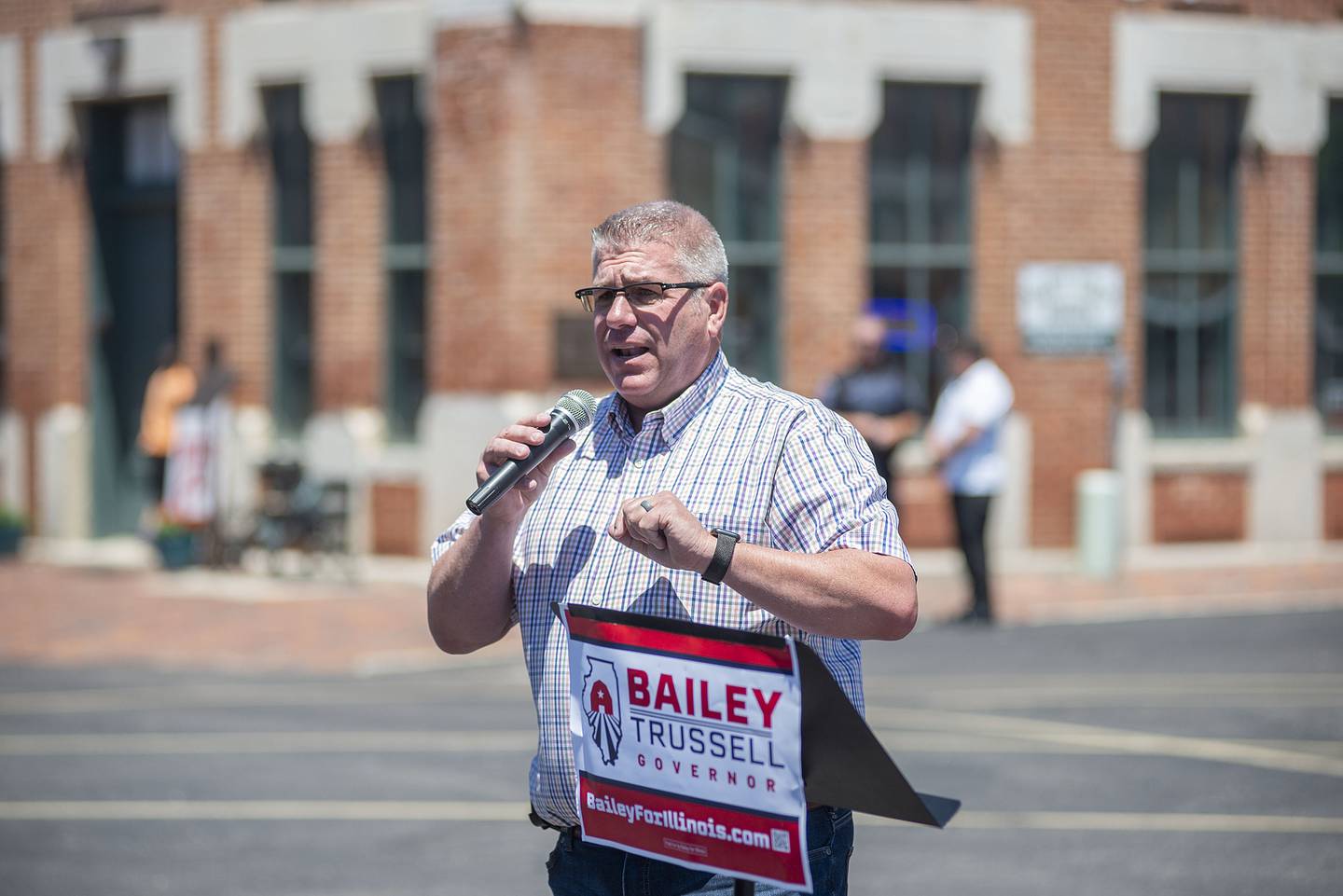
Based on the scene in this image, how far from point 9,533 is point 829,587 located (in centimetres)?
1594

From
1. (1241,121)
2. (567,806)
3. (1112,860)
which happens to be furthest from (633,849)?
(1241,121)

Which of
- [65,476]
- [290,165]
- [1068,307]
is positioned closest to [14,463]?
[65,476]

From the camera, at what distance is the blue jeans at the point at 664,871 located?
2.94 m

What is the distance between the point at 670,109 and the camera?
15.4 m

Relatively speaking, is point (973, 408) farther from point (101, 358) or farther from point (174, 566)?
point (101, 358)

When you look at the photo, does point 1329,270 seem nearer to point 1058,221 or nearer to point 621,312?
point 1058,221

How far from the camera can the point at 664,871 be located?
2975 millimetres

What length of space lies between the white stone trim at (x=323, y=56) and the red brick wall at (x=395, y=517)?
11.1 feet

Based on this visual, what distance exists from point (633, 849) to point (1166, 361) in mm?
15160

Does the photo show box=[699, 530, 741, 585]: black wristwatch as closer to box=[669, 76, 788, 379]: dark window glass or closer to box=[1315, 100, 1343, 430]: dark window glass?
box=[669, 76, 788, 379]: dark window glass

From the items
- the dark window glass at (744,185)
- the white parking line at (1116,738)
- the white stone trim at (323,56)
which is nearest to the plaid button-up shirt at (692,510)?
the white parking line at (1116,738)

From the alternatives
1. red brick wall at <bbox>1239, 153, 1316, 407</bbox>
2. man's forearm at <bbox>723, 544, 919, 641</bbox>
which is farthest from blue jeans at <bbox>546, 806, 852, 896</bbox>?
red brick wall at <bbox>1239, 153, 1316, 407</bbox>

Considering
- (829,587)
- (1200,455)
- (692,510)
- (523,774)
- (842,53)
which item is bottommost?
(523,774)

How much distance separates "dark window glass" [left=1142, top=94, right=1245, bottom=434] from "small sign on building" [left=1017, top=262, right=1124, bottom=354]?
2.59 feet
